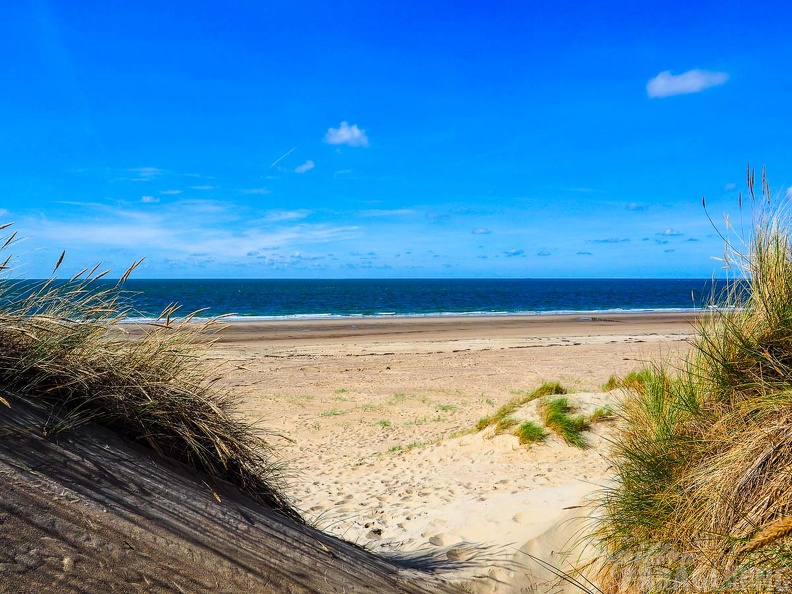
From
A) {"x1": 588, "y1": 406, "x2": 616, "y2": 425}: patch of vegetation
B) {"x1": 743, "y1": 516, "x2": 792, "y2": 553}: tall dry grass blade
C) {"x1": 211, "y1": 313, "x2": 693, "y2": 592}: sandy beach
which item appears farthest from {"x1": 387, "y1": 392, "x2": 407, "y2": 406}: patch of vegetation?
{"x1": 743, "y1": 516, "x2": 792, "y2": 553}: tall dry grass blade

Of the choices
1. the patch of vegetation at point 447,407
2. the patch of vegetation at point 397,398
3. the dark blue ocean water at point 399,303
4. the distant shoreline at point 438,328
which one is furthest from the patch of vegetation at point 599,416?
the distant shoreline at point 438,328

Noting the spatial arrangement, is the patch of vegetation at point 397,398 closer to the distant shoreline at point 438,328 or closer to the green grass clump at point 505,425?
the green grass clump at point 505,425

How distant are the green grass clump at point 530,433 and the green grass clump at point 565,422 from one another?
161 millimetres

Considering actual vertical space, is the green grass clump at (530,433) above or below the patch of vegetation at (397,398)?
above

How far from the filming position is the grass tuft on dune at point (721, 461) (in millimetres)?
2629

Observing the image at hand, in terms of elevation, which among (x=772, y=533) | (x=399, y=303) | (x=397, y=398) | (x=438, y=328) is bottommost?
(x=397, y=398)

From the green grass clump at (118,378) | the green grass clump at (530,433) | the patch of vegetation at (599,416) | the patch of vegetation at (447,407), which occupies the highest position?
the green grass clump at (118,378)

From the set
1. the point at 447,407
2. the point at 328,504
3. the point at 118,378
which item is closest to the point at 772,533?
the point at 118,378

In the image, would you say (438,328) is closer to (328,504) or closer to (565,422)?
(565,422)

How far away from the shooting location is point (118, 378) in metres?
2.99

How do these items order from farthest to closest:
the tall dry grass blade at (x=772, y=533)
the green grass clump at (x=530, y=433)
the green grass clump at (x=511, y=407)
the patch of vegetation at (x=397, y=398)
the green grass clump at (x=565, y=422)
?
the patch of vegetation at (x=397, y=398)
the green grass clump at (x=511, y=407)
the green grass clump at (x=530, y=433)
the green grass clump at (x=565, y=422)
the tall dry grass blade at (x=772, y=533)

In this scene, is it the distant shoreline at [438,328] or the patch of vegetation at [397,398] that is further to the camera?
the distant shoreline at [438,328]

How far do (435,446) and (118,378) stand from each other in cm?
655

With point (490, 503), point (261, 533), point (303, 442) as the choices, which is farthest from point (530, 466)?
point (261, 533)
